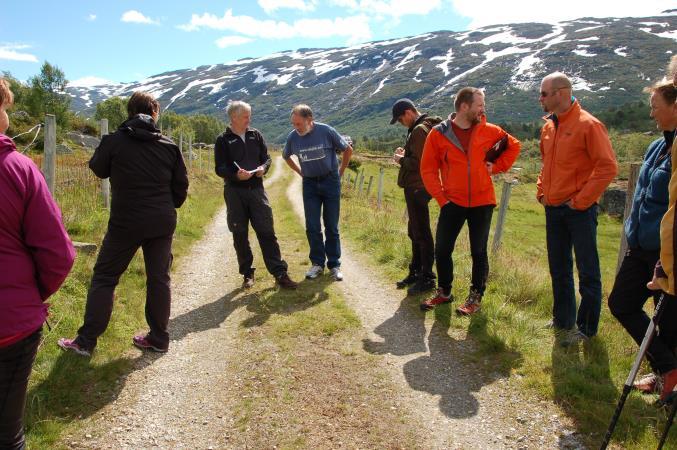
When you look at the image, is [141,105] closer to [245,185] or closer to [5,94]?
[5,94]

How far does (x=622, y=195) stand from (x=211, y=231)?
2983 centimetres

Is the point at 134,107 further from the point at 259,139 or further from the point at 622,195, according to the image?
the point at 622,195

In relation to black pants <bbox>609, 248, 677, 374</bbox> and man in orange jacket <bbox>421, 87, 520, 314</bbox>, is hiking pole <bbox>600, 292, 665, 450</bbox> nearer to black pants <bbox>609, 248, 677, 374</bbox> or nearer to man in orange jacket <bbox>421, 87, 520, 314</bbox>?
black pants <bbox>609, 248, 677, 374</bbox>

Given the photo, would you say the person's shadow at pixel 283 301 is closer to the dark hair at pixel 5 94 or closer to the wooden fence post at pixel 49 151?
the dark hair at pixel 5 94

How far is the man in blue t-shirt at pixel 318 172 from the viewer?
705cm

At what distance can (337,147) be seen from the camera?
7.21m

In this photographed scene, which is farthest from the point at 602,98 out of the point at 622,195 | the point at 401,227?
the point at 401,227

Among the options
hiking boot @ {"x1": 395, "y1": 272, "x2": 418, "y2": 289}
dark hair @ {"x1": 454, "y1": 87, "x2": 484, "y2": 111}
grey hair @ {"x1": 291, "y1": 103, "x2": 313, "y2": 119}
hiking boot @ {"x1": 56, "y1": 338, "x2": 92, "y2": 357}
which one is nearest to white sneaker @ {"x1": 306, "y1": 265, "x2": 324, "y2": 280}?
hiking boot @ {"x1": 395, "y1": 272, "x2": 418, "y2": 289}

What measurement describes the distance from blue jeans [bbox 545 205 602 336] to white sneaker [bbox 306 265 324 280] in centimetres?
345

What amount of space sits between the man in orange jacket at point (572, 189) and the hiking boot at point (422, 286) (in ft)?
6.07

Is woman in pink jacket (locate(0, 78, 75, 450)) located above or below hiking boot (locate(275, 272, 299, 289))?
above

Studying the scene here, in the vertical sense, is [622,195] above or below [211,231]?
below

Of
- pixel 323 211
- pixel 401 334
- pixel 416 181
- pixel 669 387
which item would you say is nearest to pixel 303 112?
pixel 323 211

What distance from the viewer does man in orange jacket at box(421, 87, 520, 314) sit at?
5.39 m
